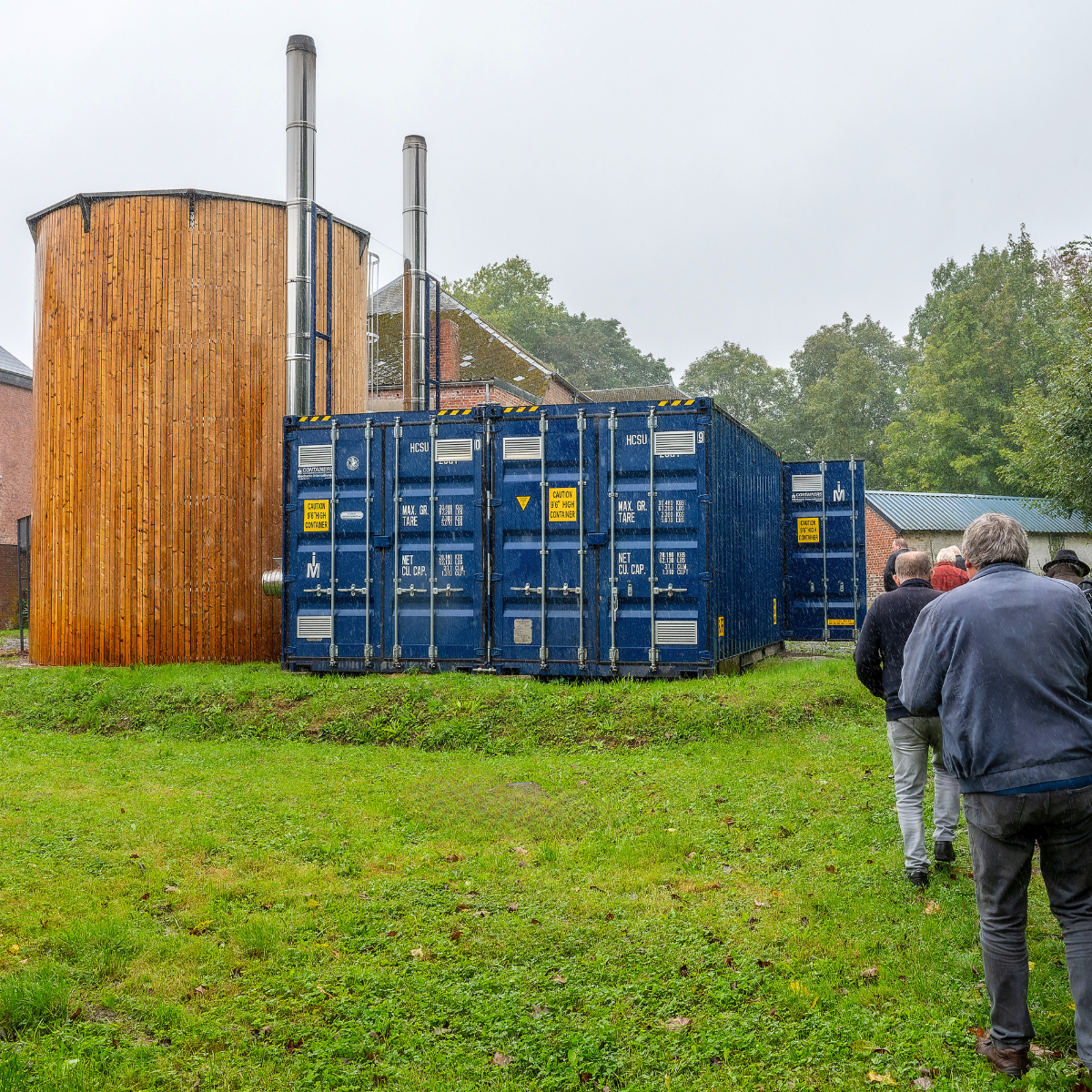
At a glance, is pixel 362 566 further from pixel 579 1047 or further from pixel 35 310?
pixel 579 1047

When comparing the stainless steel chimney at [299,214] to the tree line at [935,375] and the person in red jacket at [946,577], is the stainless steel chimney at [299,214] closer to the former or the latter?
the person in red jacket at [946,577]

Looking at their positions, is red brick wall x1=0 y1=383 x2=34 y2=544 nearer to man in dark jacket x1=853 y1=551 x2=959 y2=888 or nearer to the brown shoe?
man in dark jacket x1=853 y1=551 x2=959 y2=888

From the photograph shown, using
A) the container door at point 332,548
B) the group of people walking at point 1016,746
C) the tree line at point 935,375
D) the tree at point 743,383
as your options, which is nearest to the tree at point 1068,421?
the tree line at point 935,375

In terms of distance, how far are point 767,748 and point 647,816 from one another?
7.41ft

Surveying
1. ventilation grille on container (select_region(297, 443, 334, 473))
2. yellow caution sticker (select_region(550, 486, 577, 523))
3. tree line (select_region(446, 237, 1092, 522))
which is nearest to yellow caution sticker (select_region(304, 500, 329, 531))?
ventilation grille on container (select_region(297, 443, 334, 473))

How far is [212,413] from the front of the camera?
1411cm

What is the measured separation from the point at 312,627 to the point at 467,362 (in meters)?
21.9

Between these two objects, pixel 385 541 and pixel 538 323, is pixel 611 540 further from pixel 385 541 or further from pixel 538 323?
pixel 538 323

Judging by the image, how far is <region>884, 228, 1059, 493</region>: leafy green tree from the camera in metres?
43.0

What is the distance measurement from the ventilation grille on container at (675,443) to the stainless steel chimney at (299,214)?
17.5 ft

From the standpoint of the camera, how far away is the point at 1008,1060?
357 centimetres

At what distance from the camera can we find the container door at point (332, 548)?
39.3ft

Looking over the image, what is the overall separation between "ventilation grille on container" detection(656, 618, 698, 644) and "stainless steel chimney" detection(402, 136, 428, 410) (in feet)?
26.3

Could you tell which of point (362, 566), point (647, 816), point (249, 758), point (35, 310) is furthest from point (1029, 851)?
point (35, 310)
